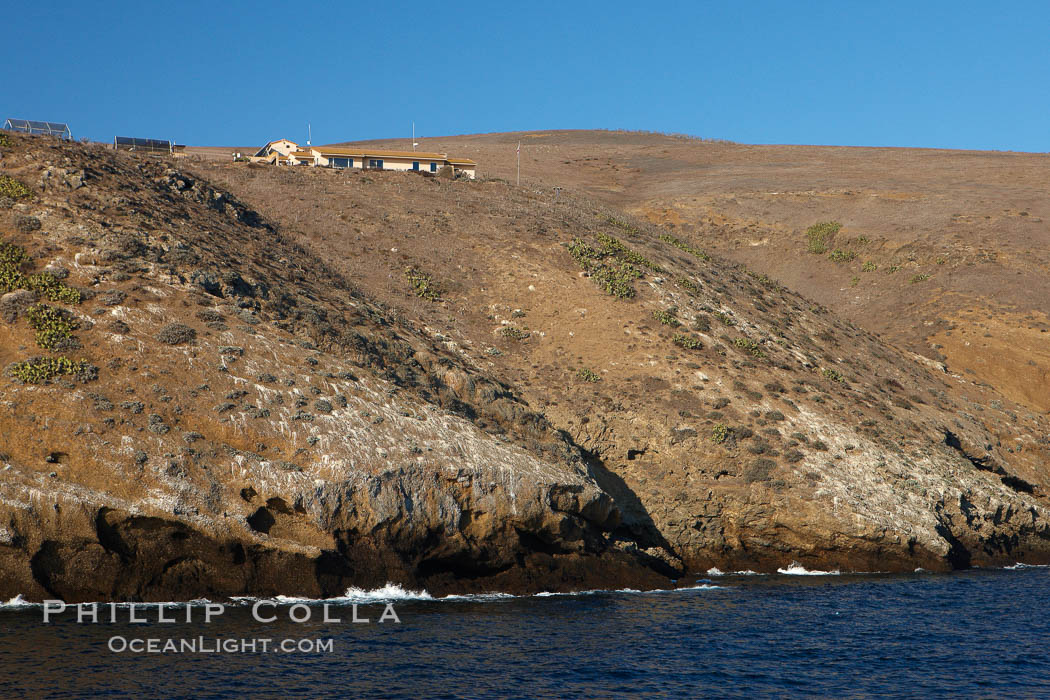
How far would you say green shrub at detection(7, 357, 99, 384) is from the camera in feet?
90.2

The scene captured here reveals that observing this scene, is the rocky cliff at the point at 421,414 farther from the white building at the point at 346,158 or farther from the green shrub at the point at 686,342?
the white building at the point at 346,158

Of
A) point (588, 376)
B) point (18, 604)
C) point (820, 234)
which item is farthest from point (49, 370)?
point (820, 234)

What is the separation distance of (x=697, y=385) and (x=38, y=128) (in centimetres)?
3147

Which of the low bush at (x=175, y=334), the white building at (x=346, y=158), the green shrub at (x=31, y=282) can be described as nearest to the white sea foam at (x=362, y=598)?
the low bush at (x=175, y=334)

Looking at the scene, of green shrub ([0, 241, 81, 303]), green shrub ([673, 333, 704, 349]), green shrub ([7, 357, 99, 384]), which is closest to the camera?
green shrub ([7, 357, 99, 384])

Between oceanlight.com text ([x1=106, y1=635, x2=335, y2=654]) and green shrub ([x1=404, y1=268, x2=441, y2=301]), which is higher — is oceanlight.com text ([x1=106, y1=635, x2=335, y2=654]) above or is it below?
below

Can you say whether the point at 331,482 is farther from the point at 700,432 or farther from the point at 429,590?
the point at 700,432

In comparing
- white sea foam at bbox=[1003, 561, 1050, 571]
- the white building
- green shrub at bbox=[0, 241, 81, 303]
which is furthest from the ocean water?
the white building

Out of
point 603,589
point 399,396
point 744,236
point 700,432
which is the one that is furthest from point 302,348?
point 744,236

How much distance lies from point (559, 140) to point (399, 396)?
119004 millimetres

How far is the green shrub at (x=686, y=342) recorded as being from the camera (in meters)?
43.9

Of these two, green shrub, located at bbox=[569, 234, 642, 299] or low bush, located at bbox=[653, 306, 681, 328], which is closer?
low bush, located at bbox=[653, 306, 681, 328]

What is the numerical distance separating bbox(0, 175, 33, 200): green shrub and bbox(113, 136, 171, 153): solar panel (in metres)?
19.3

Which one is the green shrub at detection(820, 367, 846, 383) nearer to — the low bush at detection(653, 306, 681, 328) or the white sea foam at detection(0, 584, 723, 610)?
the low bush at detection(653, 306, 681, 328)
